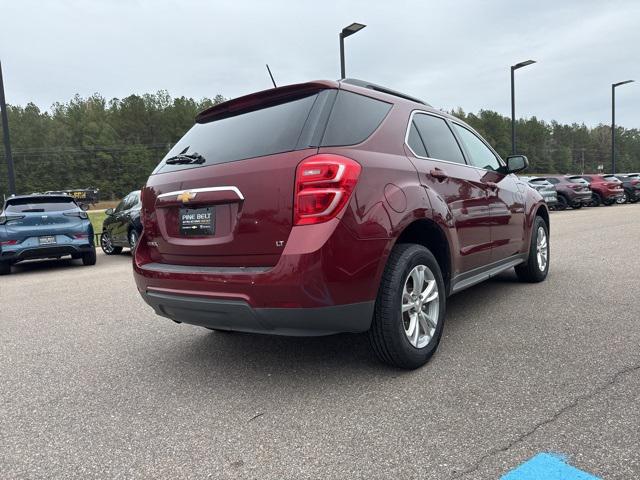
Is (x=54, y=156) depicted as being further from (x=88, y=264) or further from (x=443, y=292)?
(x=443, y=292)

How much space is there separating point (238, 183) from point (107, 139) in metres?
90.5

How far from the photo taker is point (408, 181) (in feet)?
10.1

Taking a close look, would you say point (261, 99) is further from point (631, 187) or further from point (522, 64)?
point (631, 187)

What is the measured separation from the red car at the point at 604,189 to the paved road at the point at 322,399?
74.1 feet

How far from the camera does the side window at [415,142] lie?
133 inches

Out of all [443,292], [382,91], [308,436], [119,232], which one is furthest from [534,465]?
[119,232]

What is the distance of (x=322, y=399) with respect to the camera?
275 centimetres

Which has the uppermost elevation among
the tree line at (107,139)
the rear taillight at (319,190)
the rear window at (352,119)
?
the tree line at (107,139)

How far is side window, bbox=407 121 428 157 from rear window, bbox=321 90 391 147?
0.27 meters

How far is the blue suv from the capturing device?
28.6ft

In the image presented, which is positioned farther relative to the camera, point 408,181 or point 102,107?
point 102,107

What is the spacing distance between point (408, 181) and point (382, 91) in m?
0.82

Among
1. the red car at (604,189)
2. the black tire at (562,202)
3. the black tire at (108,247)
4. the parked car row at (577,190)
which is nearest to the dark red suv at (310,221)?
the black tire at (108,247)

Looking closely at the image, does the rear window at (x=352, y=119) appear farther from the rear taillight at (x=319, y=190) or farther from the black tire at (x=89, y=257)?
the black tire at (x=89, y=257)
